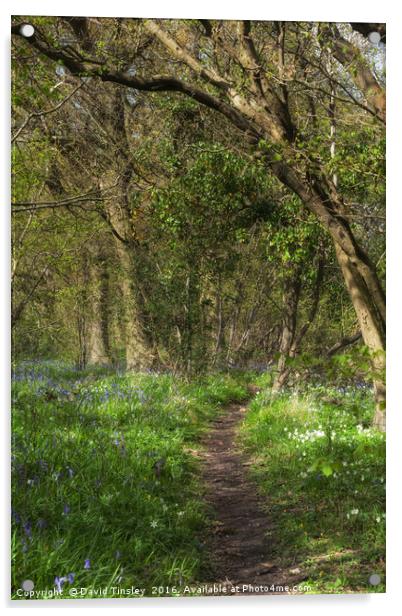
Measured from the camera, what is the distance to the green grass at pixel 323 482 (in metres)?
4.44

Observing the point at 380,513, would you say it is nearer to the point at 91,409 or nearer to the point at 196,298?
the point at 91,409

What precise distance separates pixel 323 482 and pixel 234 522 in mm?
865

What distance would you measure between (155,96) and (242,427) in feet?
12.5

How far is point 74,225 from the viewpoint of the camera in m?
5.79

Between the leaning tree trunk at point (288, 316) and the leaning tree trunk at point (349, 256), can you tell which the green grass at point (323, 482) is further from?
the leaning tree trunk at point (349, 256)

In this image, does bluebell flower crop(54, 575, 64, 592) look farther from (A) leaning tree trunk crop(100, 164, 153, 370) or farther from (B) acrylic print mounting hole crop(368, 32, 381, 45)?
(B) acrylic print mounting hole crop(368, 32, 381, 45)

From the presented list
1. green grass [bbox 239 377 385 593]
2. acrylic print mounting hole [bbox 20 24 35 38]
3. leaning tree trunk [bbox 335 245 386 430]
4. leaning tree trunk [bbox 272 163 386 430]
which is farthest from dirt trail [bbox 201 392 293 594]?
acrylic print mounting hole [bbox 20 24 35 38]

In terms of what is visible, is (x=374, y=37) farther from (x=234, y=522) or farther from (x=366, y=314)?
(x=234, y=522)

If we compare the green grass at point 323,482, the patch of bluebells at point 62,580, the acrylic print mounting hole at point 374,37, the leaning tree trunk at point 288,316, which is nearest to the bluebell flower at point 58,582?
the patch of bluebells at point 62,580

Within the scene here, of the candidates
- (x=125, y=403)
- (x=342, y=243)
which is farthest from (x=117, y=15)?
(x=125, y=403)

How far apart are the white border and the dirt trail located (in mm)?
164

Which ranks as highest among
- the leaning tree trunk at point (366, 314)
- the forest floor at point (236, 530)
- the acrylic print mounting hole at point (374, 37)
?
the acrylic print mounting hole at point (374, 37)

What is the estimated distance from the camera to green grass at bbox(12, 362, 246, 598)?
13.2 ft
